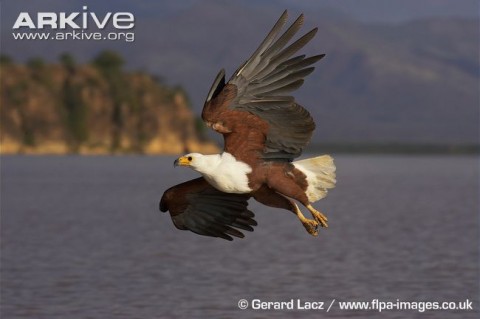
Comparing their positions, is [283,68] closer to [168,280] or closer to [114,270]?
[168,280]

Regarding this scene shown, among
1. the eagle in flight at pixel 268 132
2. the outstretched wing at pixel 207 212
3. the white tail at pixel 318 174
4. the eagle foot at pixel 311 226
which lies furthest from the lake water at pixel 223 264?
the eagle foot at pixel 311 226

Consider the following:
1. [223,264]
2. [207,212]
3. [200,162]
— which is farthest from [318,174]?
[223,264]

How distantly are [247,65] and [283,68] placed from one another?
1.54 feet

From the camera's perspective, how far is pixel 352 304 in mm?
28344

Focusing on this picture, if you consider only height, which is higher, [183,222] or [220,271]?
[220,271]

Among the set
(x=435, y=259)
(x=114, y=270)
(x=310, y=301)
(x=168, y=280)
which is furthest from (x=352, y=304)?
(x=435, y=259)

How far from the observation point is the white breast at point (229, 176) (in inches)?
584

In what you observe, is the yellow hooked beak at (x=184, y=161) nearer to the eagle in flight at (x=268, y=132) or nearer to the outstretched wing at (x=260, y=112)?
the eagle in flight at (x=268, y=132)

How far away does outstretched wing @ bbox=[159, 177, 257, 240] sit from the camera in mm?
17281

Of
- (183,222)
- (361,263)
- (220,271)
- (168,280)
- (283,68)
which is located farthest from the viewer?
(361,263)

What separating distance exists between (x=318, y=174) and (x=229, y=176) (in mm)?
1433

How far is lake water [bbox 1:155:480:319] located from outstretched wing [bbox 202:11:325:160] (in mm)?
11098

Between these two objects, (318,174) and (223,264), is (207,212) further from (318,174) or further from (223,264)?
(223,264)

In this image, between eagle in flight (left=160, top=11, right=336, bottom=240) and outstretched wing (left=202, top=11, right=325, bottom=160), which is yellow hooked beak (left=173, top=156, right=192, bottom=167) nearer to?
eagle in flight (left=160, top=11, right=336, bottom=240)
